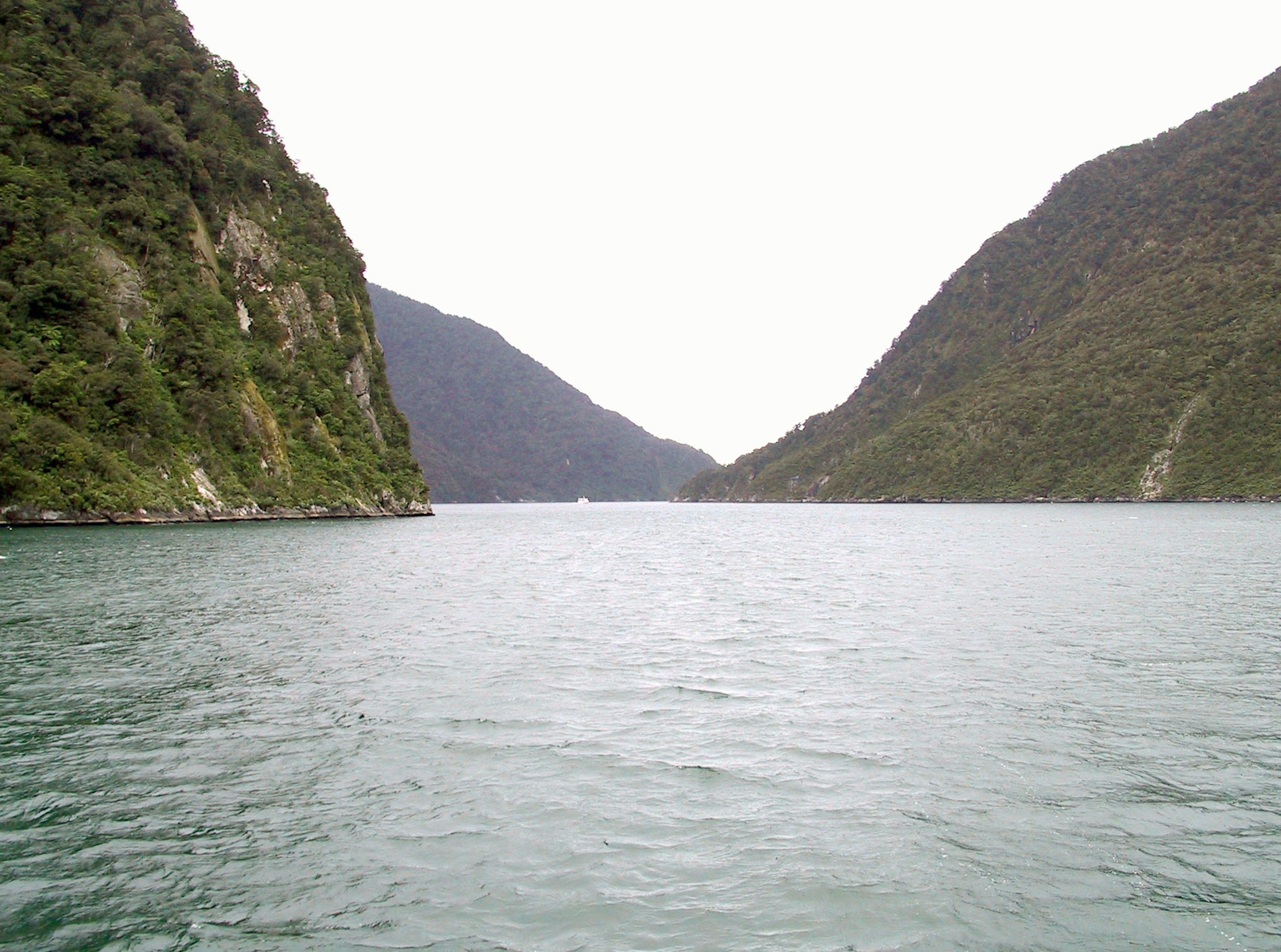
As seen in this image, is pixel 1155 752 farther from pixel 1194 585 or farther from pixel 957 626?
pixel 1194 585

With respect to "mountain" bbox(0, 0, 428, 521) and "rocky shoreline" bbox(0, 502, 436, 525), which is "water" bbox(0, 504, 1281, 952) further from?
"mountain" bbox(0, 0, 428, 521)

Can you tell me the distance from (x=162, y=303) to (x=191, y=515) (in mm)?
22204

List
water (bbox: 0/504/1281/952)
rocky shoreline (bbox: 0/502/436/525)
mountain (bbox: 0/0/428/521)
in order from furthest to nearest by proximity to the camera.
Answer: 1. mountain (bbox: 0/0/428/521)
2. rocky shoreline (bbox: 0/502/436/525)
3. water (bbox: 0/504/1281/952)

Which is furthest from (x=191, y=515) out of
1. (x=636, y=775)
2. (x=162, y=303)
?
(x=636, y=775)

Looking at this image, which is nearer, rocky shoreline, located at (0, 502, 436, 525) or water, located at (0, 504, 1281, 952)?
water, located at (0, 504, 1281, 952)

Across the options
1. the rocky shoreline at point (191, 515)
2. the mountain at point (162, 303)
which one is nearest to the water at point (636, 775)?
the rocky shoreline at point (191, 515)

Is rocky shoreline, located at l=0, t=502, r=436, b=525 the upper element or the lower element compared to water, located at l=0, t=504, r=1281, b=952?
upper


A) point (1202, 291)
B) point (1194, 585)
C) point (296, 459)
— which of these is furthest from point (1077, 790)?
point (1202, 291)

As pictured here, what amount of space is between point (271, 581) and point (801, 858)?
30.8 metres

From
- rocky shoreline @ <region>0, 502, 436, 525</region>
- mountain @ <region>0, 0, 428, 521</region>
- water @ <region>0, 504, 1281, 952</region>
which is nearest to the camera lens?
water @ <region>0, 504, 1281, 952</region>

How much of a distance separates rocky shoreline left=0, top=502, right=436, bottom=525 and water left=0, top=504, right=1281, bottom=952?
4109 centimetres

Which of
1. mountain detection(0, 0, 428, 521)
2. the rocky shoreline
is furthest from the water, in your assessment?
mountain detection(0, 0, 428, 521)

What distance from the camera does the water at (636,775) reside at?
313 inches

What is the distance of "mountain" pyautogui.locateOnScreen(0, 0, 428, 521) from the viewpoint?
66938 mm
